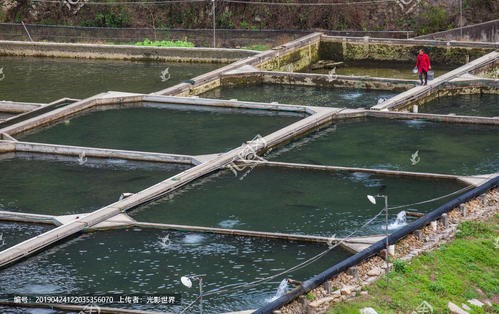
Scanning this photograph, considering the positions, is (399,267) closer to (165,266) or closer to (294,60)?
(165,266)

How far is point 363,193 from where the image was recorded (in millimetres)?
28656

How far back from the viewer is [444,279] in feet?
75.9

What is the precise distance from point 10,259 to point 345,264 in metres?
6.58

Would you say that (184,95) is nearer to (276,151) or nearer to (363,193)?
(276,151)

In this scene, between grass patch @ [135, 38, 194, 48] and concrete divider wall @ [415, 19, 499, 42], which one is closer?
concrete divider wall @ [415, 19, 499, 42]

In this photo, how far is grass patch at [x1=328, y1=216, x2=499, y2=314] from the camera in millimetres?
21859

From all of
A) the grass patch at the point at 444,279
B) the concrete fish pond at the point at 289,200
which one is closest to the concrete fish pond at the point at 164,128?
the concrete fish pond at the point at 289,200

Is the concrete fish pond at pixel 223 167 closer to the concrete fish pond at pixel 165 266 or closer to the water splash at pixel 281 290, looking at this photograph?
the concrete fish pond at pixel 165 266

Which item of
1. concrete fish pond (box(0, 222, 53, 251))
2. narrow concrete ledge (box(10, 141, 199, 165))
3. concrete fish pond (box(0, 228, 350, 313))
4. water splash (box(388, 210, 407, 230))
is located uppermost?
narrow concrete ledge (box(10, 141, 199, 165))

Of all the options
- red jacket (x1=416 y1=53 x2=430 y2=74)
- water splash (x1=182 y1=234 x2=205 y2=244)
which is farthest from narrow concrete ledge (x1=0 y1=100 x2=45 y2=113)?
water splash (x1=182 y1=234 x2=205 y2=244)

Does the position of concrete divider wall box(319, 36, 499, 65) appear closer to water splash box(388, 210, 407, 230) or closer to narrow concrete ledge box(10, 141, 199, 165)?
narrow concrete ledge box(10, 141, 199, 165)

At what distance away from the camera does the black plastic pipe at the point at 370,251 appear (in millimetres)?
21359

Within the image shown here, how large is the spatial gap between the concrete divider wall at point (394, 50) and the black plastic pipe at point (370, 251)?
17.5m

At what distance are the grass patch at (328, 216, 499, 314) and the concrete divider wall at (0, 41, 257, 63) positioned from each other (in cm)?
2280
